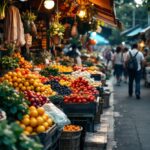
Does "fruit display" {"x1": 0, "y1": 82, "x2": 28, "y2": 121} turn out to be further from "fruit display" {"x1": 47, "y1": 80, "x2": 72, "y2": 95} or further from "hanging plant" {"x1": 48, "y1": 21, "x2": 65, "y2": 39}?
"hanging plant" {"x1": 48, "y1": 21, "x2": 65, "y2": 39}

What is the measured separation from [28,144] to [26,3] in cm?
924

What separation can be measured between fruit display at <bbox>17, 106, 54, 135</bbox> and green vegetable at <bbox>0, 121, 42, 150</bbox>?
108 centimetres

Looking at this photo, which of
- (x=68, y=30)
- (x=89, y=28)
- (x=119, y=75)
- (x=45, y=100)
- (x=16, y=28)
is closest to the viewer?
(x=45, y=100)

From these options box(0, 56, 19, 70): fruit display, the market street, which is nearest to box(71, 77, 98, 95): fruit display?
the market street

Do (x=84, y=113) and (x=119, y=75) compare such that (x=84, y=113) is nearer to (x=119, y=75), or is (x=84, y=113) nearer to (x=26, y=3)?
(x=26, y=3)

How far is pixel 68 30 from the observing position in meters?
17.2

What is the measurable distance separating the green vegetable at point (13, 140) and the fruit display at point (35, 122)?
42.7 inches

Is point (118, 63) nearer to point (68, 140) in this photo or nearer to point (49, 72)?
point (49, 72)

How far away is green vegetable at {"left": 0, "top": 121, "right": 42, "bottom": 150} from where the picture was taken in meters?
3.96

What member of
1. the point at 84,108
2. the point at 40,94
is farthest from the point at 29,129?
the point at 84,108

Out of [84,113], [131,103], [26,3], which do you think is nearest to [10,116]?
[84,113]

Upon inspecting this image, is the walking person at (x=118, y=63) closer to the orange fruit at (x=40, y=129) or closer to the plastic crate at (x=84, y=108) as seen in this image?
the plastic crate at (x=84, y=108)

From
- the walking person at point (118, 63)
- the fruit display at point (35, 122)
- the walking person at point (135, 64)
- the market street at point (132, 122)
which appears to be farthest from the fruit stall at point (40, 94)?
the walking person at point (118, 63)

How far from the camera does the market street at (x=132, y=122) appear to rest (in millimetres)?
9129
